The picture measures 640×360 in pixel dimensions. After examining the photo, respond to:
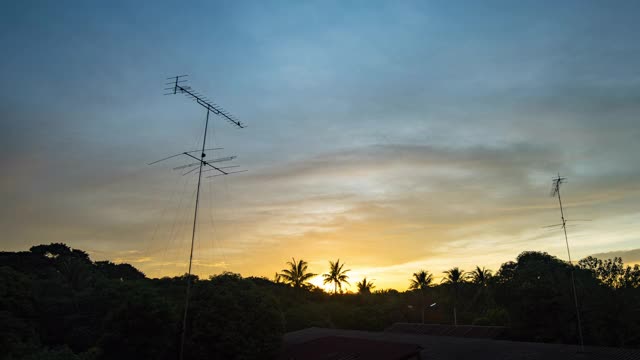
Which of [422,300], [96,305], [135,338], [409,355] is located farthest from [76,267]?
[422,300]

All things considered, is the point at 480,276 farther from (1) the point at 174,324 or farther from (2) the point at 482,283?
(1) the point at 174,324

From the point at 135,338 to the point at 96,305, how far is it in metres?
17.3

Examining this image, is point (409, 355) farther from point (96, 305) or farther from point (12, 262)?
point (12, 262)

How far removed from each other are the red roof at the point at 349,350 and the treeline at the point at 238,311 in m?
3.51

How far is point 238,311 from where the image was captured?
98.6ft

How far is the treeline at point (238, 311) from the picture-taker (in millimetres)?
29812

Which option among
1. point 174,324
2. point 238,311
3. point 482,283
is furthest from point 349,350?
point 482,283

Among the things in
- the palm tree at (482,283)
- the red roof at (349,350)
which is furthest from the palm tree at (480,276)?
the red roof at (349,350)

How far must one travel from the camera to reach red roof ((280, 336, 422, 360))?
2894 cm

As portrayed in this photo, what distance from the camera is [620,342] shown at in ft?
124

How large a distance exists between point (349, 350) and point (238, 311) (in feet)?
30.5

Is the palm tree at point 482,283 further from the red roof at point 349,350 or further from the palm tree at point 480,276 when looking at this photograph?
the red roof at point 349,350

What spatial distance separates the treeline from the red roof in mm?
3515

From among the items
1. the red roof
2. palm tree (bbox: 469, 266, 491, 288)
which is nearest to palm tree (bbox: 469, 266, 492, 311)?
palm tree (bbox: 469, 266, 491, 288)
